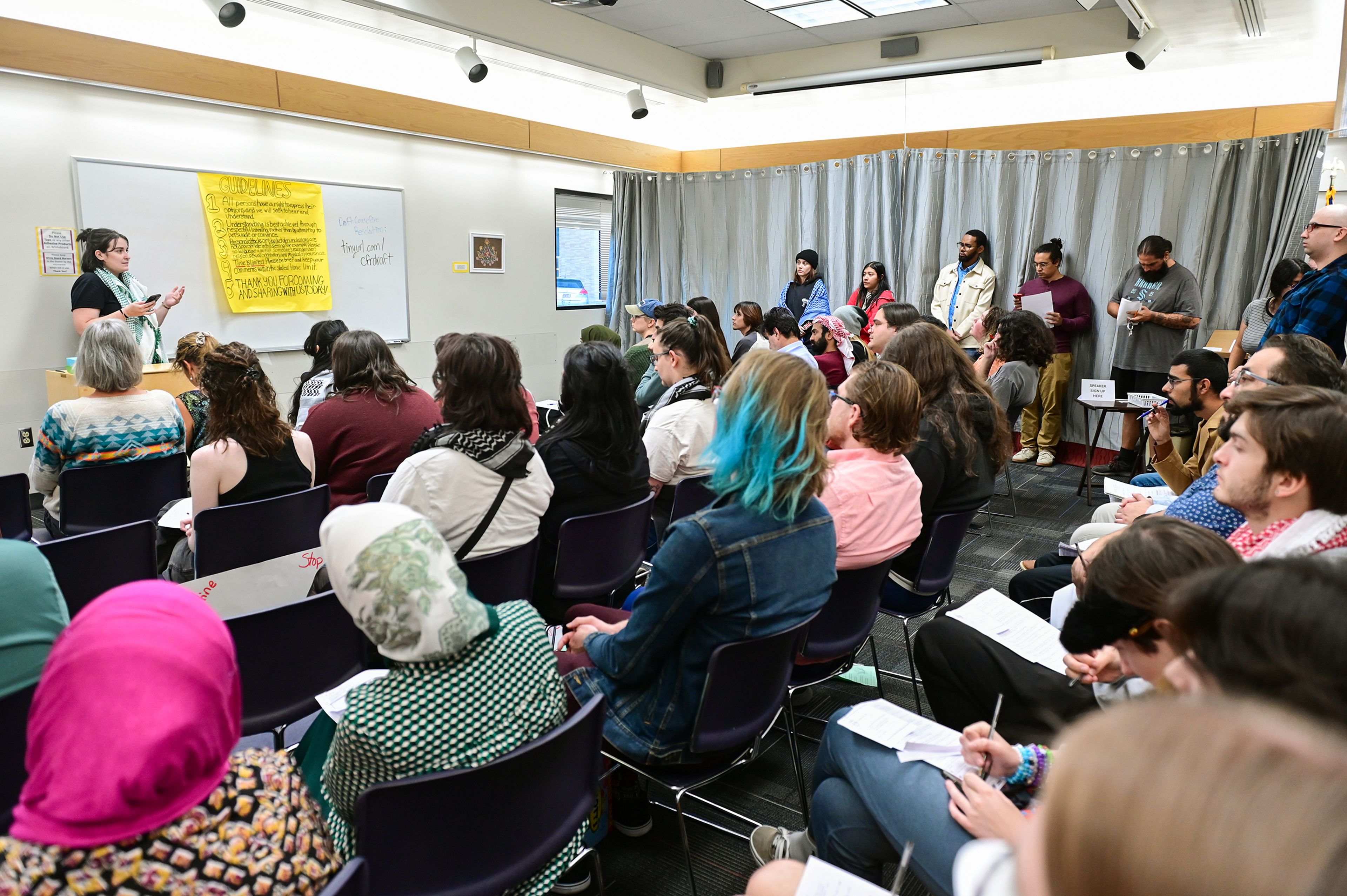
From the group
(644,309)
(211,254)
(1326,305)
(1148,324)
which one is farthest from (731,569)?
(1148,324)

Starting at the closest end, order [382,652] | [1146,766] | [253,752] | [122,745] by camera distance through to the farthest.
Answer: [1146,766], [122,745], [253,752], [382,652]

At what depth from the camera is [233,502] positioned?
2.65 m

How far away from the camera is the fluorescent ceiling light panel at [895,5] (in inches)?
240

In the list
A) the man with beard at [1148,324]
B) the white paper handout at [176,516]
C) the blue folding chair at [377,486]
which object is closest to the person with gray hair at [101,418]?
the white paper handout at [176,516]

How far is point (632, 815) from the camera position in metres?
2.10

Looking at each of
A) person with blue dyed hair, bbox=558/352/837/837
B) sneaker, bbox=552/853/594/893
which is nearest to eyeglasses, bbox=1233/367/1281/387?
person with blue dyed hair, bbox=558/352/837/837

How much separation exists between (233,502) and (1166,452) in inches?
138

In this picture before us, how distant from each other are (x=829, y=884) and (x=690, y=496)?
1967mm

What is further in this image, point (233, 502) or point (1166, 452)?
point (1166, 452)

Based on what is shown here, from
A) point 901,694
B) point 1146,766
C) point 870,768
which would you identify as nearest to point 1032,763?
point 870,768

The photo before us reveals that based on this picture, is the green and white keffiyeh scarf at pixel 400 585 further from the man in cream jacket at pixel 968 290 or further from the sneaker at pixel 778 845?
the man in cream jacket at pixel 968 290

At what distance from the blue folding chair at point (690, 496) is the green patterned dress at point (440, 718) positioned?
172 cm

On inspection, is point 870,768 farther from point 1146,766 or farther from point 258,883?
point 1146,766

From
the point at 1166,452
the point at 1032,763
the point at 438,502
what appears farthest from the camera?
the point at 1166,452
